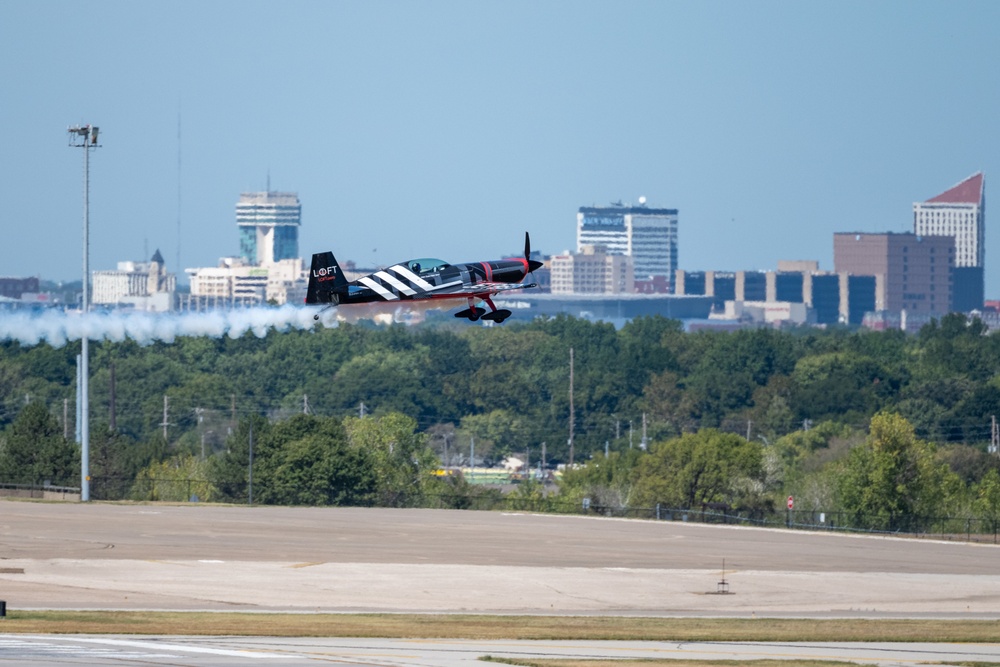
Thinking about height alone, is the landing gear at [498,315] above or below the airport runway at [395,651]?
above

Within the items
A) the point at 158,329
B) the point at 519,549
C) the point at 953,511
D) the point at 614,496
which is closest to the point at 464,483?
the point at 614,496

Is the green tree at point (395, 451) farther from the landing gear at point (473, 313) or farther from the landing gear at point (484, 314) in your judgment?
the landing gear at point (473, 313)

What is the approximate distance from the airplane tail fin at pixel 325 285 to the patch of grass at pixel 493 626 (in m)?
10.9

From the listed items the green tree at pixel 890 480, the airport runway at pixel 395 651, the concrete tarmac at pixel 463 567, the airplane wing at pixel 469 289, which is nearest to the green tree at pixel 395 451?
the green tree at pixel 890 480

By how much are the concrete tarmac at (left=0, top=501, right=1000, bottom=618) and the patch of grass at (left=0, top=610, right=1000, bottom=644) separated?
3.00 metres

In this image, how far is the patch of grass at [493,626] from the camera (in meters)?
58.6

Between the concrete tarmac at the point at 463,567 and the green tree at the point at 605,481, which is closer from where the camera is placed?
the concrete tarmac at the point at 463,567

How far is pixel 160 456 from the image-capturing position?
179625 millimetres

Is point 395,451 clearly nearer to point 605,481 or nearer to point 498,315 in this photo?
point 605,481

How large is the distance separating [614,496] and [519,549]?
71052mm

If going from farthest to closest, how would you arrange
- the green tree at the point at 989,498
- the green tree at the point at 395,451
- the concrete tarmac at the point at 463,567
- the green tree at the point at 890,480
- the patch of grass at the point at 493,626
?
the green tree at the point at 395,451 < the green tree at the point at 989,498 < the green tree at the point at 890,480 < the concrete tarmac at the point at 463,567 < the patch of grass at the point at 493,626

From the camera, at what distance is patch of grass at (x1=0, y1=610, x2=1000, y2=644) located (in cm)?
5856

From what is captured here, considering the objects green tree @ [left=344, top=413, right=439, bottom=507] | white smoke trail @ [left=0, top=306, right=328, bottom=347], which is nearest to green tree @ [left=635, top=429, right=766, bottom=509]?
green tree @ [left=344, top=413, right=439, bottom=507]

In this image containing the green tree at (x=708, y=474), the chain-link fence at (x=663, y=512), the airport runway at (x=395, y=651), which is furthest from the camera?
the green tree at (x=708, y=474)
